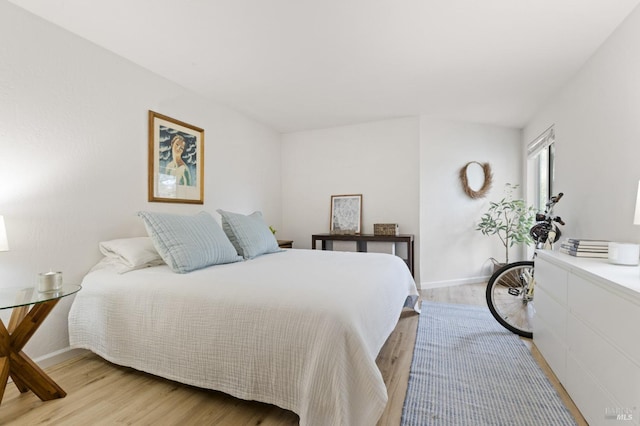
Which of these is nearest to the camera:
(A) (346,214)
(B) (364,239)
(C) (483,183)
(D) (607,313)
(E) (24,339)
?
(D) (607,313)

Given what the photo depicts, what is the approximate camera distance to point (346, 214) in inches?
176

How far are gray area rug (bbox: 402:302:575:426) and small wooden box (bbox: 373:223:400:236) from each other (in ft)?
5.17

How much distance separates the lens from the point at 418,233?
13.4ft

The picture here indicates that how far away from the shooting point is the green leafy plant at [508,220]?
394 centimetres

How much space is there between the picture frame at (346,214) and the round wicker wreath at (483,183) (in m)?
1.50

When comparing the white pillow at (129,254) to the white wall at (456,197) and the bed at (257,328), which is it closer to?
the bed at (257,328)

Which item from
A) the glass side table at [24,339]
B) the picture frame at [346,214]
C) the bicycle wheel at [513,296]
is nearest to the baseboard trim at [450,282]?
the bicycle wheel at [513,296]

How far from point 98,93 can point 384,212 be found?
348 centimetres

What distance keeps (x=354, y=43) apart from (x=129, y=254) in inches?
90.8

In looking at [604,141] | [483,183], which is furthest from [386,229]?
[604,141]

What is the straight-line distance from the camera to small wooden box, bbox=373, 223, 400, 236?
4039 mm

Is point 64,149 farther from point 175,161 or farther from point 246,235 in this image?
point 246,235

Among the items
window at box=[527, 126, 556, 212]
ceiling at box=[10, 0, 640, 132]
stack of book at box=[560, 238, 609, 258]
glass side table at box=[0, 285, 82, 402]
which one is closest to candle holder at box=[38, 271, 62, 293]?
glass side table at box=[0, 285, 82, 402]

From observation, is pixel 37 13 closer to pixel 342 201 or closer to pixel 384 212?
pixel 342 201
